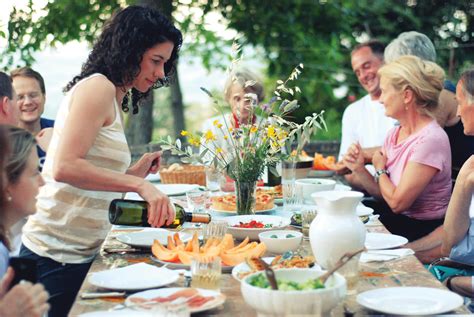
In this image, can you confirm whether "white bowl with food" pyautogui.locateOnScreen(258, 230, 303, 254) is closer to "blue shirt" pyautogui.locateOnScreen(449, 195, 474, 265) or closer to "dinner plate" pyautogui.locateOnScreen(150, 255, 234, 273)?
"dinner plate" pyautogui.locateOnScreen(150, 255, 234, 273)

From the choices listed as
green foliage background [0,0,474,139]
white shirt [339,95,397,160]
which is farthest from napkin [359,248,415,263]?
green foliage background [0,0,474,139]

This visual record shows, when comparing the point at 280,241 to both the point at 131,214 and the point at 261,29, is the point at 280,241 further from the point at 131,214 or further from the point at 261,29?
the point at 261,29

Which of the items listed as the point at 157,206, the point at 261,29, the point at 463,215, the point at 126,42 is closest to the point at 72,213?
the point at 157,206

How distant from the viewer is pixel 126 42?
290 centimetres

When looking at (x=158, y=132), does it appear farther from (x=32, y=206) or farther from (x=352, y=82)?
(x=32, y=206)

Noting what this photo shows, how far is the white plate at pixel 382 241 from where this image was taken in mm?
2732

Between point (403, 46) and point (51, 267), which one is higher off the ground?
point (403, 46)

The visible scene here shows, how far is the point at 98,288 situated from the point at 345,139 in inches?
140

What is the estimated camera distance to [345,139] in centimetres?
557

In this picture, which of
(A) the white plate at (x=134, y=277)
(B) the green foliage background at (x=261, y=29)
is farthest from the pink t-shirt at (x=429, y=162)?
(B) the green foliage background at (x=261, y=29)

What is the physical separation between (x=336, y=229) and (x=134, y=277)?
61 centimetres

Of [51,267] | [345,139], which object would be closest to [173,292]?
[51,267]

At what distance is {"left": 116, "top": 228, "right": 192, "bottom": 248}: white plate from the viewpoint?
8.99ft

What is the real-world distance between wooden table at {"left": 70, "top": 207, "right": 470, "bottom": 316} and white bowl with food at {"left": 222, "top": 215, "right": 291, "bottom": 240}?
182 millimetres
